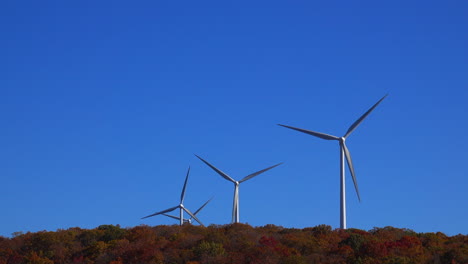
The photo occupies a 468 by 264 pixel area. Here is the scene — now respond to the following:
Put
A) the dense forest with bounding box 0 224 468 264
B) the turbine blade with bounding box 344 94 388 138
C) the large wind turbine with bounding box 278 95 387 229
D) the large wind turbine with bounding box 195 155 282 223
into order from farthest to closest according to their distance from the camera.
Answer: the large wind turbine with bounding box 195 155 282 223
the turbine blade with bounding box 344 94 388 138
the large wind turbine with bounding box 278 95 387 229
the dense forest with bounding box 0 224 468 264

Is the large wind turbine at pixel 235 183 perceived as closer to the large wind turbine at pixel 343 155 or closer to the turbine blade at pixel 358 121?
the large wind turbine at pixel 343 155

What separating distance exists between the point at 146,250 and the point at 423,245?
2420cm

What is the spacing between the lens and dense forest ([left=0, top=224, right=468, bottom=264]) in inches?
2276

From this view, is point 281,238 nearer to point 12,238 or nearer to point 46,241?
point 46,241

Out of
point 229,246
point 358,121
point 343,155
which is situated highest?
point 358,121

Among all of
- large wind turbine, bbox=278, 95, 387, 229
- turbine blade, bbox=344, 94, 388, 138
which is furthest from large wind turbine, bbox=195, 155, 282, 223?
turbine blade, bbox=344, 94, 388, 138

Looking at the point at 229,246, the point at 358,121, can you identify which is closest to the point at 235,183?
the point at 358,121

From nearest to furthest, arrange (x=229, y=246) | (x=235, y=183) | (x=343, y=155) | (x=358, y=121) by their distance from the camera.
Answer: (x=229, y=246), (x=343, y=155), (x=358, y=121), (x=235, y=183)

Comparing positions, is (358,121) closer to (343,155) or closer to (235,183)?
(343,155)

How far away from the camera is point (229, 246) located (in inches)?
2451

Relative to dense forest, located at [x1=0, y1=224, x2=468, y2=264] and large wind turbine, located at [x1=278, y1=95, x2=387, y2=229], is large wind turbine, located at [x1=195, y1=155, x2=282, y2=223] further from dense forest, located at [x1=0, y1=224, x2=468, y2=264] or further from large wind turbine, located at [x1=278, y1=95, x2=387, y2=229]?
dense forest, located at [x1=0, y1=224, x2=468, y2=264]

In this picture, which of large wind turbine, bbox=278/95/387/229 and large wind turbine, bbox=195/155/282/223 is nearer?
large wind turbine, bbox=278/95/387/229

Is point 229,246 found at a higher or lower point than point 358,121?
lower

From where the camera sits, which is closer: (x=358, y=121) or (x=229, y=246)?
(x=229, y=246)
